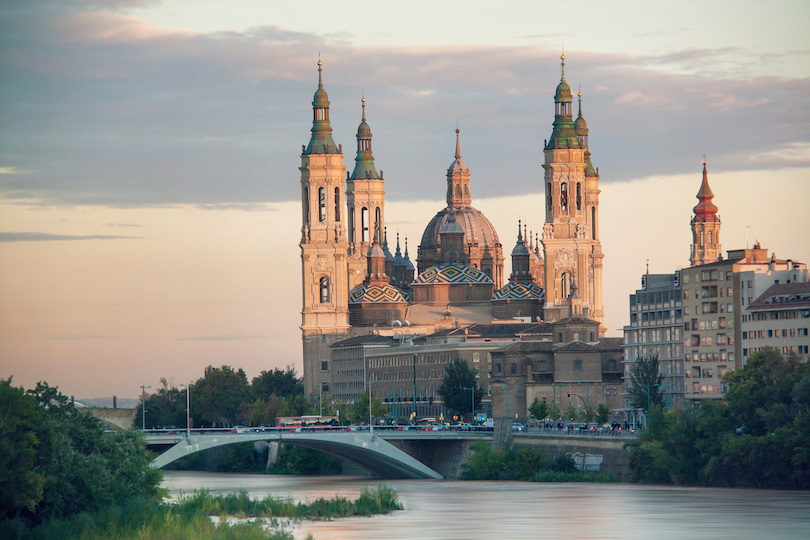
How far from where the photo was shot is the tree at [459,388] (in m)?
164

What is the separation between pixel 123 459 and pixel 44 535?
10.5 m

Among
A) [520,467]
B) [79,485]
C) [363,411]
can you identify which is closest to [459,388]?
[363,411]

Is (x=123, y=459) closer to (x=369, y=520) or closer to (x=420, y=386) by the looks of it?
(x=369, y=520)

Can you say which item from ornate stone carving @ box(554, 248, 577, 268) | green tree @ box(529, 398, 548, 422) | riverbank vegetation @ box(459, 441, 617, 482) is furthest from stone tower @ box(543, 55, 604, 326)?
riverbank vegetation @ box(459, 441, 617, 482)

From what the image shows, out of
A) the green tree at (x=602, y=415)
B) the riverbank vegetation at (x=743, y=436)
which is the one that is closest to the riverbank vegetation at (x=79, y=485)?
the riverbank vegetation at (x=743, y=436)

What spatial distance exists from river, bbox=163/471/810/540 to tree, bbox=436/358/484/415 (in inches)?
2040

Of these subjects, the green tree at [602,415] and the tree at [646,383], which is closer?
the tree at [646,383]

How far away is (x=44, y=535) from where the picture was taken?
72062 millimetres

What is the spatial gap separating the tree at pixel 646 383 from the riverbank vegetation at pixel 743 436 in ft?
85.9

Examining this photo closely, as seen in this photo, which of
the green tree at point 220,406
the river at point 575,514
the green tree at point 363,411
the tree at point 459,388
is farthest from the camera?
the green tree at point 220,406

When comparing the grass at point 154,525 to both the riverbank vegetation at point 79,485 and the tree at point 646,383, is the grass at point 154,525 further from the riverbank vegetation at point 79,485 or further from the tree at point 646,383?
the tree at point 646,383

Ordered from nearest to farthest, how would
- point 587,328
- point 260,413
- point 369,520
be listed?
1. point 369,520
2. point 587,328
3. point 260,413

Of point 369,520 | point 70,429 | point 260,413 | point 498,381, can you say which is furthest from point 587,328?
point 70,429

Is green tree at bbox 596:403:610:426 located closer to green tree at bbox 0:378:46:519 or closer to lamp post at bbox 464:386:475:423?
lamp post at bbox 464:386:475:423
